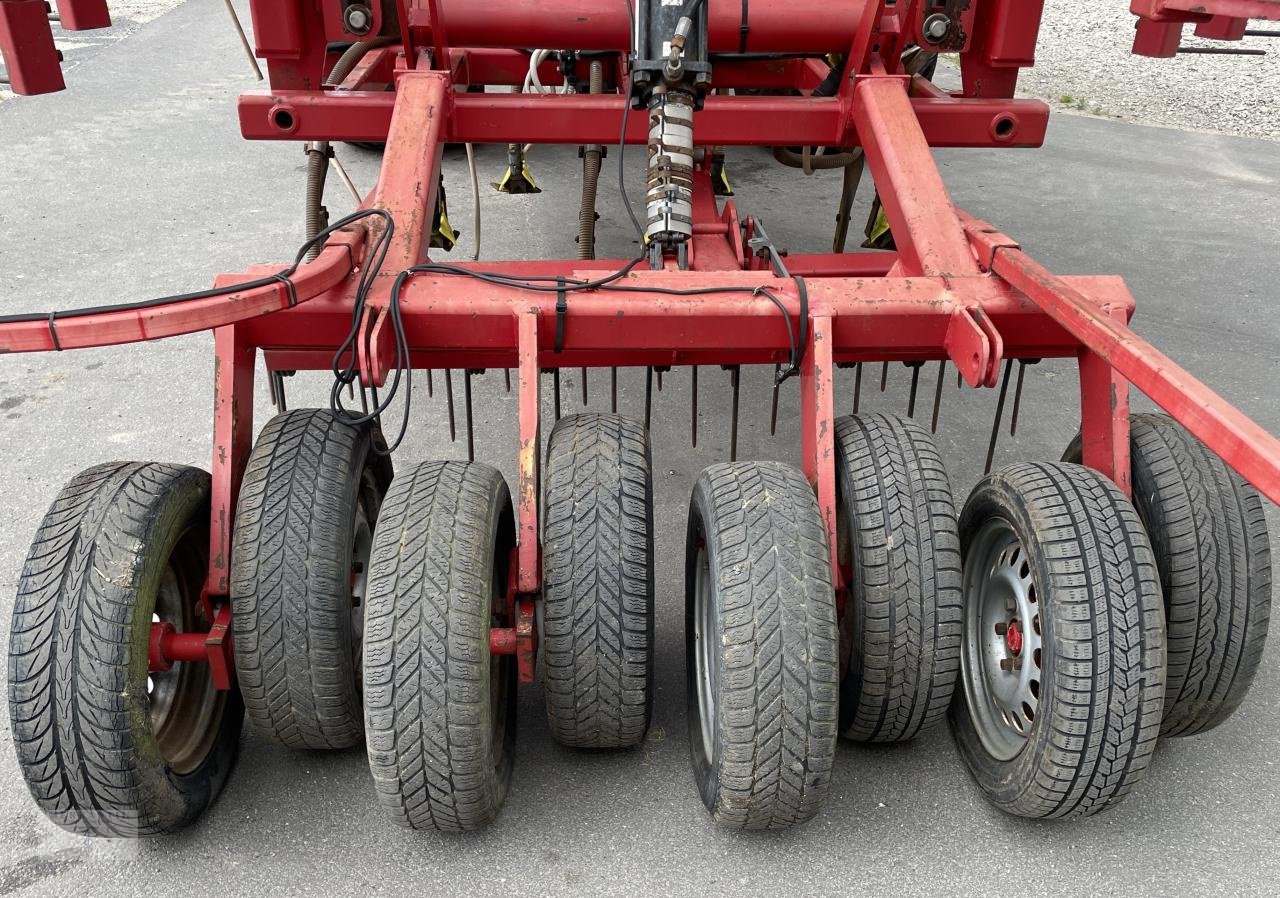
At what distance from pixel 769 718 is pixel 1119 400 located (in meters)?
1.09

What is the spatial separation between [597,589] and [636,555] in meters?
0.11

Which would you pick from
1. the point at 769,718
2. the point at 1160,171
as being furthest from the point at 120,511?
the point at 1160,171

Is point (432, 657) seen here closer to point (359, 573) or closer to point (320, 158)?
point (359, 573)

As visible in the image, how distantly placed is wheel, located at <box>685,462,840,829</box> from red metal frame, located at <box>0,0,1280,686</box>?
20 centimetres

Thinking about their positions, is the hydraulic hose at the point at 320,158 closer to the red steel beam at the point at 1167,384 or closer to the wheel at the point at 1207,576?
the red steel beam at the point at 1167,384

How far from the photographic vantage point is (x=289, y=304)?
214 centimetres

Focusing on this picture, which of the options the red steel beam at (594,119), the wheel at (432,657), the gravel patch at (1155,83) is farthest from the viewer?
the gravel patch at (1155,83)

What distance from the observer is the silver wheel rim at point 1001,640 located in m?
2.14

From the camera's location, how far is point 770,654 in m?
1.90

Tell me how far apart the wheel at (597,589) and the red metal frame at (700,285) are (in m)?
0.08

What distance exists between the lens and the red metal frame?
2.06m

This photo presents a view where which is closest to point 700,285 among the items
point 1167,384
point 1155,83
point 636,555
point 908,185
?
point 636,555

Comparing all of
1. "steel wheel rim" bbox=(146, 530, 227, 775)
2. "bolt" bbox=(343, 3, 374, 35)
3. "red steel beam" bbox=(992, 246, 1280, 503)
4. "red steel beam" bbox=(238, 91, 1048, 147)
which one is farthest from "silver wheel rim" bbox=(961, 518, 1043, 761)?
"bolt" bbox=(343, 3, 374, 35)

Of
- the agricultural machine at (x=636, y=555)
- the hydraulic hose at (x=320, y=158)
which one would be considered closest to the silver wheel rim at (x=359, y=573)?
the agricultural machine at (x=636, y=555)
